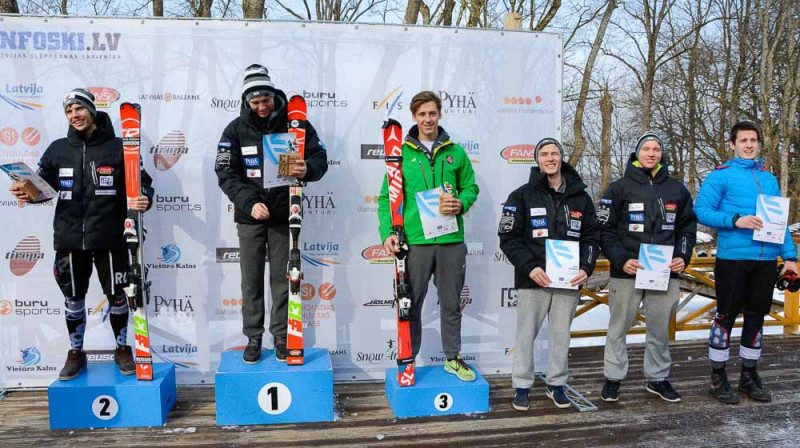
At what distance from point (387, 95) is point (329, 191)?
83 cm

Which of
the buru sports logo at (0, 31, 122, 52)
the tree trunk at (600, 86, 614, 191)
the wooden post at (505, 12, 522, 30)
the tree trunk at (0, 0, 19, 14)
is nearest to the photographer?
the buru sports logo at (0, 31, 122, 52)

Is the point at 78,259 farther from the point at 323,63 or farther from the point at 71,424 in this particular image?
the point at 323,63

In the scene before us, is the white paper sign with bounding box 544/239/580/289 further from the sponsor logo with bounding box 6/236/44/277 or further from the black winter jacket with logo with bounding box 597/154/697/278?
the sponsor logo with bounding box 6/236/44/277

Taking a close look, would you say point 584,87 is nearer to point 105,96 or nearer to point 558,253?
point 558,253

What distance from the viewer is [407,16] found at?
37.4ft

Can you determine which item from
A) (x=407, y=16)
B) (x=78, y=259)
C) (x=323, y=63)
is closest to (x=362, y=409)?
(x=78, y=259)

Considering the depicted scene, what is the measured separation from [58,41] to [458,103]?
2867 millimetres

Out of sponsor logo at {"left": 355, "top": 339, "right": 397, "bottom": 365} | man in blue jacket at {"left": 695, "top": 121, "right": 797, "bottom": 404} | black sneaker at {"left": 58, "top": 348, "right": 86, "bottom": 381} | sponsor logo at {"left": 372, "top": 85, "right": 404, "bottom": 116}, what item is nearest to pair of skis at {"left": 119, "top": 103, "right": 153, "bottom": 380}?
black sneaker at {"left": 58, "top": 348, "right": 86, "bottom": 381}

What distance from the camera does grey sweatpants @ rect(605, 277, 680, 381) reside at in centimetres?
332

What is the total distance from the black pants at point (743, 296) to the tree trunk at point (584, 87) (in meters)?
10.5

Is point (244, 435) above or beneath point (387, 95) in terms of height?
beneath

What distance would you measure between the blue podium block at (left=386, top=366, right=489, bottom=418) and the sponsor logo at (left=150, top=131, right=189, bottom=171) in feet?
7.31

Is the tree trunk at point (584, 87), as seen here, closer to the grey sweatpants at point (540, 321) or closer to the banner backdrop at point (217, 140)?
the banner backdrop at point (217, 140)

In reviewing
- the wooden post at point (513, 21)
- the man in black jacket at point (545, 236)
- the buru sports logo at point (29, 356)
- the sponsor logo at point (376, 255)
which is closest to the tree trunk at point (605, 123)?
the wooden post at point (513, 21)
